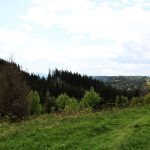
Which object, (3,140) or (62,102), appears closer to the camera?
(3,140)

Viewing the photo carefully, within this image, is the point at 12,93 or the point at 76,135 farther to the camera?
the point at 12,93

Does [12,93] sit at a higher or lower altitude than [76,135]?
higher

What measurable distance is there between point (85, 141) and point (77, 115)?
7.02 metres

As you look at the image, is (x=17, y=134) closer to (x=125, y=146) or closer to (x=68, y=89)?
(x=125, y=146)

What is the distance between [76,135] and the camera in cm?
1445

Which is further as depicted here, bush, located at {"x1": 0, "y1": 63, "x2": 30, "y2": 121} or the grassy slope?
bush, located at {"x1": 0, "y1": 63, "x2": 30, "y2": 121}

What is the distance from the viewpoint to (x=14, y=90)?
151 feet

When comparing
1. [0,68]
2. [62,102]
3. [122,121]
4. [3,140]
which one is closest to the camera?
[3,140]

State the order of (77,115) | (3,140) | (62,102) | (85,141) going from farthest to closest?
(62,102)
(77,115)
(3,140)
(85,141)

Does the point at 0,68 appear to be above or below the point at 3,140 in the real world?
above

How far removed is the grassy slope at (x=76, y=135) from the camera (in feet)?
41.1

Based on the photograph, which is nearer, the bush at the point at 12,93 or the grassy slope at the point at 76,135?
the grassy slope at the point at 76,135

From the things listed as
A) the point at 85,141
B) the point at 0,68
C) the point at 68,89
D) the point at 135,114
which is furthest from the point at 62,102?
the point at 85,141

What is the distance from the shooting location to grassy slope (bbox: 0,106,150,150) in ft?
41.1
